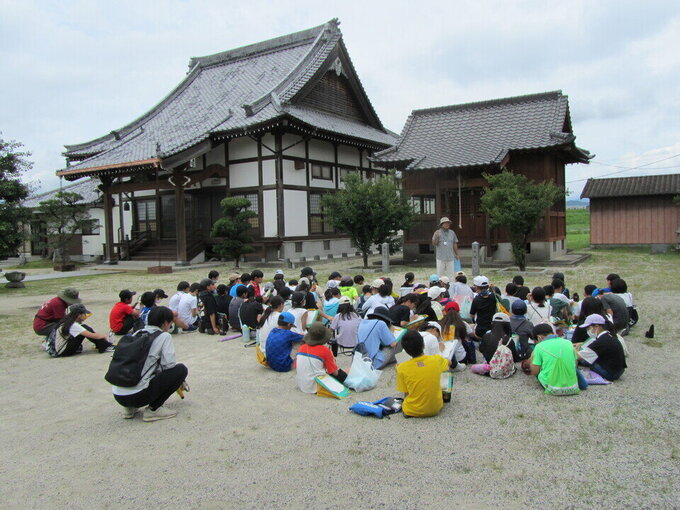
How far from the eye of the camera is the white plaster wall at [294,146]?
2011cm

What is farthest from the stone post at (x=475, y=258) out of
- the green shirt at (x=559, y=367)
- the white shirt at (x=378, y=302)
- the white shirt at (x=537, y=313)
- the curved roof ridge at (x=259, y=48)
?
the curved roof ridge at (x=259, y=48)

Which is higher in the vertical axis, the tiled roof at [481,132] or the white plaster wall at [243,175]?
the tiled roof at [481,132]

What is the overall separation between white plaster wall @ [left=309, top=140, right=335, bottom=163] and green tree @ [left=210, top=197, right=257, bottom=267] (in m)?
4.68

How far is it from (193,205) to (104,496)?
19.7 metres

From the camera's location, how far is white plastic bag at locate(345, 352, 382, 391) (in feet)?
18.1

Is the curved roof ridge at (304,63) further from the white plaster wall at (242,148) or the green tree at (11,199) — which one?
the green tree at (11,199)

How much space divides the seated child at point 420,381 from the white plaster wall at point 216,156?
17723 mm

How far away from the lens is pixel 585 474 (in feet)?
11.8

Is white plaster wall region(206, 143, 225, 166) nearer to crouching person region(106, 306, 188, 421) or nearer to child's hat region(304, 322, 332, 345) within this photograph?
child's hat region(304, 322, 332, 345)

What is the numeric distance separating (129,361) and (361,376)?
7.81 feet

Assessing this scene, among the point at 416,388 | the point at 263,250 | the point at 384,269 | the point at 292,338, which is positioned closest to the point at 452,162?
the point at 384,269

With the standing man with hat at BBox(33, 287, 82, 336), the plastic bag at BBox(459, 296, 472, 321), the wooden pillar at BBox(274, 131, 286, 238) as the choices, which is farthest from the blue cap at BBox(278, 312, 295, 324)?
the wooden pillar at BBox(274, 131, 286, 238)

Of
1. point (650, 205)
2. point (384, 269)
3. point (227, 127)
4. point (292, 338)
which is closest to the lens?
point (292, 338)

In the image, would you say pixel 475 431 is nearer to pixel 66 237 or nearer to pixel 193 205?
pixel 193 205
